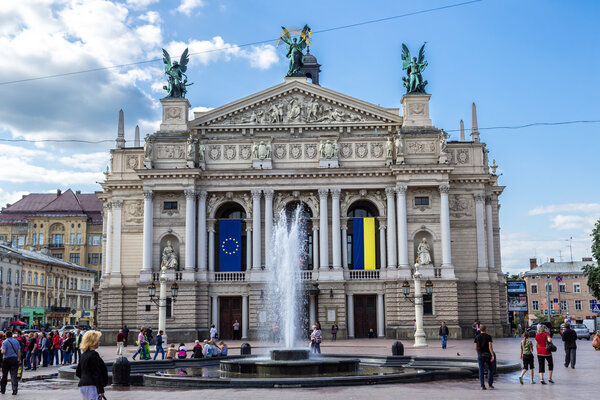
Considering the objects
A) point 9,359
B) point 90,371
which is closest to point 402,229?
point 9,359

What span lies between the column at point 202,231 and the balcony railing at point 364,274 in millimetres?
12730

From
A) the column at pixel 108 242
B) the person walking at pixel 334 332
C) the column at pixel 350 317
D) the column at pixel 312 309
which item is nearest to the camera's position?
the person walking at pixel 334 332

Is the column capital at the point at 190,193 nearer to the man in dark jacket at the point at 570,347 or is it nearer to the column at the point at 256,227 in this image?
the column at the point at 256,227

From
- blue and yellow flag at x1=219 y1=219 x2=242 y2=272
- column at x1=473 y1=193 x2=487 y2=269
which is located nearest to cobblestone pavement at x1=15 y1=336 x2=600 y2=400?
blue and yellow flag at x1=219 y1=219 x2=242 y2=272

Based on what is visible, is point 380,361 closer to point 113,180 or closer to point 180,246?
point 180,246

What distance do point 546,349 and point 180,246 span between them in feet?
135

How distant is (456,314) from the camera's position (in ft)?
189

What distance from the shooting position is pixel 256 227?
60.1m

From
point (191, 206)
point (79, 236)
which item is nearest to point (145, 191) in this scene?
point (191, 206)

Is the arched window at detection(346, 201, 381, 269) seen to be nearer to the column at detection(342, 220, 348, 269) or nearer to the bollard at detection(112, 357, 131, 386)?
the column at detection(342, 220, 348, 269)

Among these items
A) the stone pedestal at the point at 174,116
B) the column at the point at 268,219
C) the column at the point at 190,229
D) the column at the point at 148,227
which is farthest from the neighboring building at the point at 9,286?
the column at the point at 268,219

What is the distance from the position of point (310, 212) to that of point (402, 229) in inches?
343

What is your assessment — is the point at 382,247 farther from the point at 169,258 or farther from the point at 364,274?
the point at 169,258

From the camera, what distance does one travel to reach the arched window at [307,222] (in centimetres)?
6162
